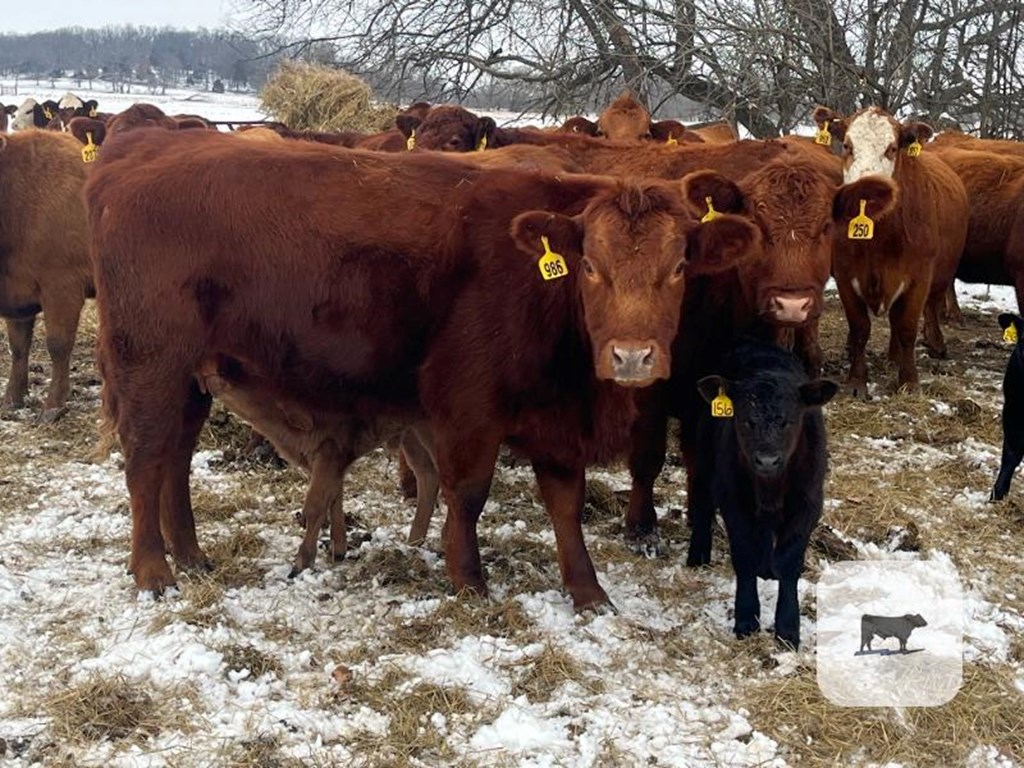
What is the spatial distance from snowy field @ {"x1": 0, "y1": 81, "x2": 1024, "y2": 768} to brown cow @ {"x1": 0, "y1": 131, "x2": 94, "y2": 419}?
1363 mm

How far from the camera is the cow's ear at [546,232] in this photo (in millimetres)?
3725

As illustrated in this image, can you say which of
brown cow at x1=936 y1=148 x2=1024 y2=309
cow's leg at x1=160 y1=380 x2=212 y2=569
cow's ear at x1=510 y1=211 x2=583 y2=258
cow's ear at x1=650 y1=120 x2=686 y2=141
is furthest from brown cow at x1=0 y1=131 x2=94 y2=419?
brown cow at x1=936 y1=148 x2=1024 y2=309

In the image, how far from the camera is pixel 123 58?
78.2m

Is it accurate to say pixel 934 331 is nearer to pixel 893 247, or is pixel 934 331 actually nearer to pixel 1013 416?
pixel 893 247

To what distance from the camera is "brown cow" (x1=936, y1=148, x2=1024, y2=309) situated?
8672mm

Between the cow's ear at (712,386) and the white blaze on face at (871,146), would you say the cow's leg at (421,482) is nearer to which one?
the cow's ear at (712,386)

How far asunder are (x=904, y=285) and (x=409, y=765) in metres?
5.77

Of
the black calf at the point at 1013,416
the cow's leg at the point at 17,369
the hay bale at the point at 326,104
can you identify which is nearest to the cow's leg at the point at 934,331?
the black calf at the point at 1013,416

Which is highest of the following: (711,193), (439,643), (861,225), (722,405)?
(711,193)

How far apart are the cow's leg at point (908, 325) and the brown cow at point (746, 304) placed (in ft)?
9.26

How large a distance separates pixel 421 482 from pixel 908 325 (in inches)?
175

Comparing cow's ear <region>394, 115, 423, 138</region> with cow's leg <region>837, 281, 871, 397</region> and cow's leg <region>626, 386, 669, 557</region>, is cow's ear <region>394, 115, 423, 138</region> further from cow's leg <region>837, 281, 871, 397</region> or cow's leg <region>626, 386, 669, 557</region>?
cow's leg <region>626, 386, 669, 557</region>

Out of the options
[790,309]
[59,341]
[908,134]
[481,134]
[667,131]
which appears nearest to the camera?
[790,309]

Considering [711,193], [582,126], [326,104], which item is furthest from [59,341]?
[326,104]
